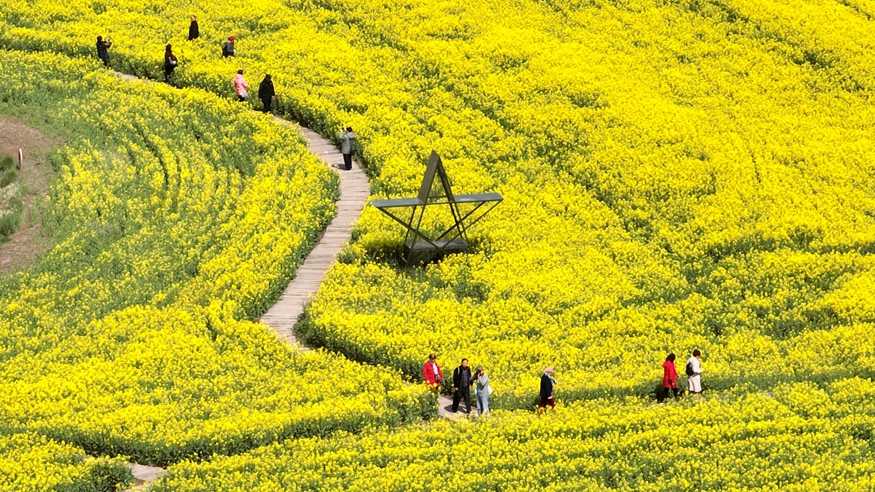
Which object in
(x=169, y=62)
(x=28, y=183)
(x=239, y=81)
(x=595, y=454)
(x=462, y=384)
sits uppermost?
(x=595, y=454)

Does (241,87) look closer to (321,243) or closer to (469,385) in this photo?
(321,243)

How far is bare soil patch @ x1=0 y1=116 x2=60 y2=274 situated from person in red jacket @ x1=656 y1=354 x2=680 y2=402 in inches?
850

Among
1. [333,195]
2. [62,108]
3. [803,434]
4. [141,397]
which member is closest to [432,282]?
[333,195]

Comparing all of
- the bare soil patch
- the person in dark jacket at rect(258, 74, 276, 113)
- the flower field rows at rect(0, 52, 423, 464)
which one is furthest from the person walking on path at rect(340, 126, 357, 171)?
the bare soil patch

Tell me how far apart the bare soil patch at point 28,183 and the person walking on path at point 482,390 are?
18.0m

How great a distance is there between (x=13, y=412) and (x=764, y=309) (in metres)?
21.7

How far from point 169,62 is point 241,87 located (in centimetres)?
389

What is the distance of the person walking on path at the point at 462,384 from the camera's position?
137ft

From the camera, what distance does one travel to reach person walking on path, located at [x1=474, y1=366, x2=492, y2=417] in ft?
136

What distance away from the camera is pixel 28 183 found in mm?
58188

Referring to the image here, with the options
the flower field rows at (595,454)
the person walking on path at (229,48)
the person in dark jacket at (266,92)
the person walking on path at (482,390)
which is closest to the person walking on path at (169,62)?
the person walking on path at (229,48)

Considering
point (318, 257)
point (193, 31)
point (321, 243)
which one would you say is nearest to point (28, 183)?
point (321, 243)

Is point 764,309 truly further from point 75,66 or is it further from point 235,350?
point 75,66

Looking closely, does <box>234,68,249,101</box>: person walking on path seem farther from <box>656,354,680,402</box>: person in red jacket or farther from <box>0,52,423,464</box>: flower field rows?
<box>656,354,680,402</box>: person in red jacket
